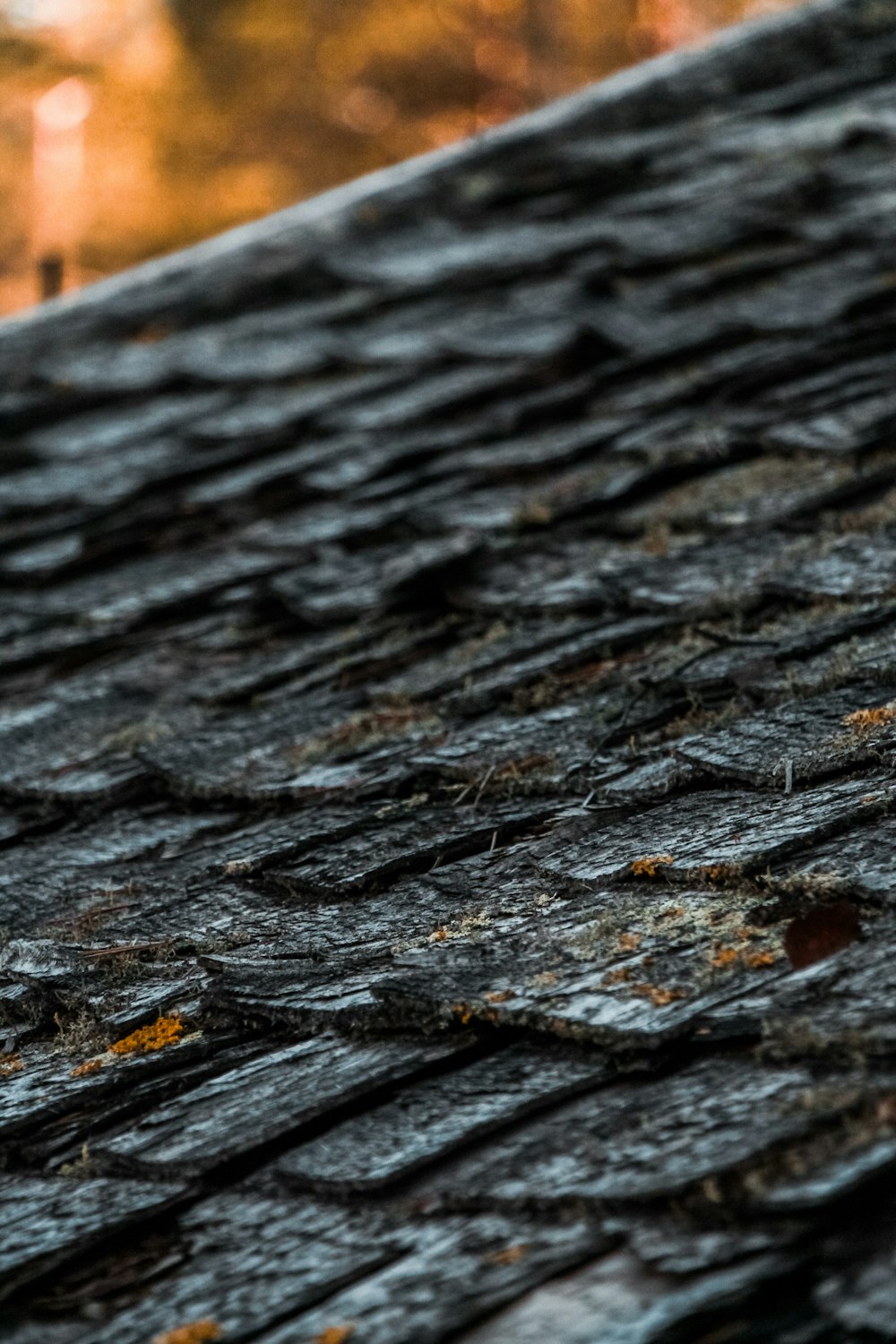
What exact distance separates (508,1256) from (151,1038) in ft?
1.46

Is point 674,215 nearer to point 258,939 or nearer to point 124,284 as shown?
point 124,284

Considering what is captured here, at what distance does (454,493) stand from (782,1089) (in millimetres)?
1397

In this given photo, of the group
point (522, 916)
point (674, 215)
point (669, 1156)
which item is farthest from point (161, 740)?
point (674, 215)

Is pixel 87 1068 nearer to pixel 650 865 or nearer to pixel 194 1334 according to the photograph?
pixel 194 1334

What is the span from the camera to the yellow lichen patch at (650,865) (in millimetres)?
1244

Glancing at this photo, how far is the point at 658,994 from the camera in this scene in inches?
42.1

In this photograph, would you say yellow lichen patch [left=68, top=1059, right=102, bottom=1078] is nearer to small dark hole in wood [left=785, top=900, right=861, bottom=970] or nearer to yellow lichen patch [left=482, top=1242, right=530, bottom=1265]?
yellow lichen patch [left=482, top=1242, right=530, bottom=1265]

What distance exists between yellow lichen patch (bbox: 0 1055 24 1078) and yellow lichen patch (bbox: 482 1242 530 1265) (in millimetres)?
530

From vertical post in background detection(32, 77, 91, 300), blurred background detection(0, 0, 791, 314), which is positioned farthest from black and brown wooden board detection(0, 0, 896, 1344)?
vertical post in background detection(32, 77, 91, 300)

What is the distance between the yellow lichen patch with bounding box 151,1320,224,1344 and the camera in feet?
2.97

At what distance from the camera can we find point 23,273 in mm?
16656

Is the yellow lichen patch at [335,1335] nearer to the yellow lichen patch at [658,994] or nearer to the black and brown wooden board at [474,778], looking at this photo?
the black and brown wooden board at [474,778]

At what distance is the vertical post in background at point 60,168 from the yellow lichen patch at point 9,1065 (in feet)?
49.1

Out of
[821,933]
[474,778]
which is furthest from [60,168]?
[821,933]
